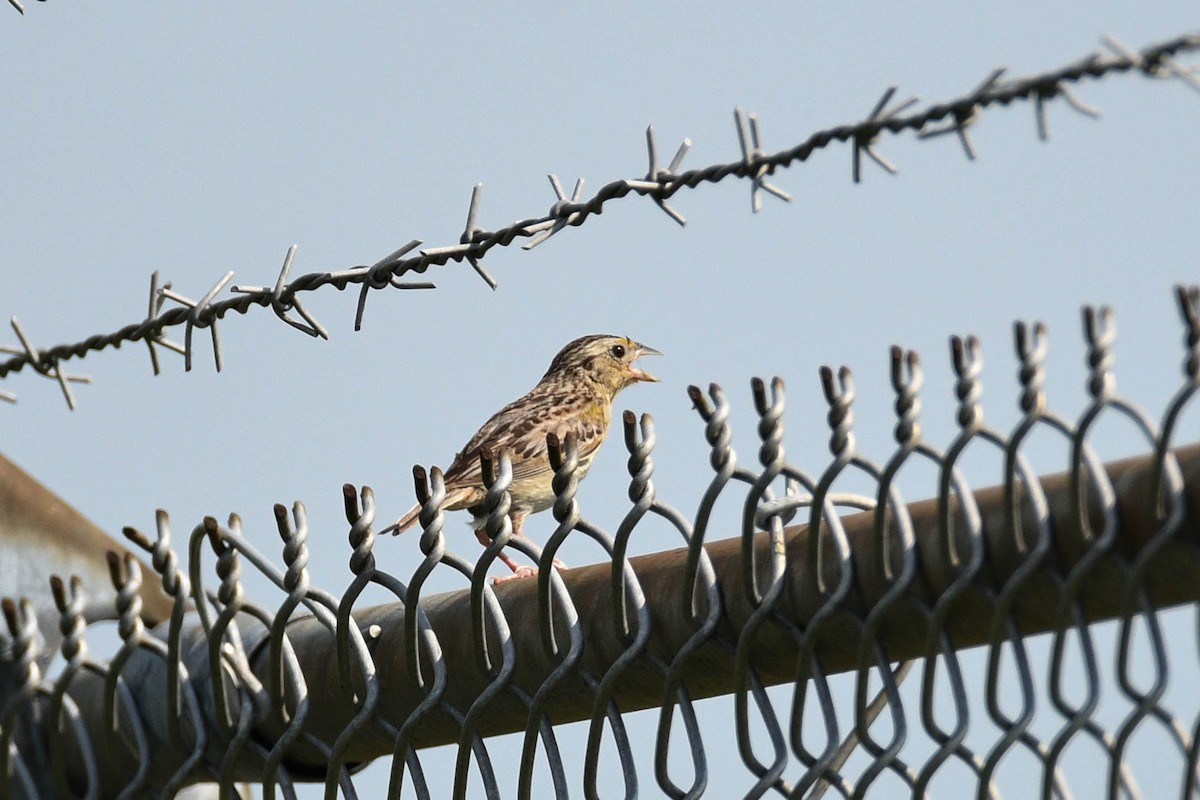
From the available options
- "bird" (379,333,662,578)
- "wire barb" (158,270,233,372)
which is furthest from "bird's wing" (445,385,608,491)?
"wire barb" (158,270,233,372)

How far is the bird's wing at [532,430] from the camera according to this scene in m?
7.97

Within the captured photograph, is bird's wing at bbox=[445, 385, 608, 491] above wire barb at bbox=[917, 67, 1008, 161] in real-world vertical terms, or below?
above

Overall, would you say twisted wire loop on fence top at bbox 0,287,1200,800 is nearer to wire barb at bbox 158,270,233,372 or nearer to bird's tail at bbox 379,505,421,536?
wire barb at bbox 158,270,233,372

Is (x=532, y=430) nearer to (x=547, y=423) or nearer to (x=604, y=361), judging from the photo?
(x=547, y=423)

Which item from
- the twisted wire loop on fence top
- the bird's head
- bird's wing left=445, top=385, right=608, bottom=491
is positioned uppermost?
the bird's head

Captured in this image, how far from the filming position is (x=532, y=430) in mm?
8398

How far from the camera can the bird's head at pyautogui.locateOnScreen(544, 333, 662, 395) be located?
9.28 meters

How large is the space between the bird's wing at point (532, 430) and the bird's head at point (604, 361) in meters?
0.21

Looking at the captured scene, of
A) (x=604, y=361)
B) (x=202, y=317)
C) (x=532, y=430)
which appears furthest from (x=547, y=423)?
(x=202, y=317)

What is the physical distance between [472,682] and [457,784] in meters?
0.17

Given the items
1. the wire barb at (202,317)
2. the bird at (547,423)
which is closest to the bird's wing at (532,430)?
the bird at (547,423)

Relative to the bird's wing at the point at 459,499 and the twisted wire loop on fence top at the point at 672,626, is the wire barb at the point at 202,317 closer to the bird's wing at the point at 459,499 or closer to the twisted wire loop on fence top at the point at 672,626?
the twisted wire loop on fence top at the point at 672,626

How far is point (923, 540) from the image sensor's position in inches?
90.4

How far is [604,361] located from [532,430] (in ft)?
3.51
